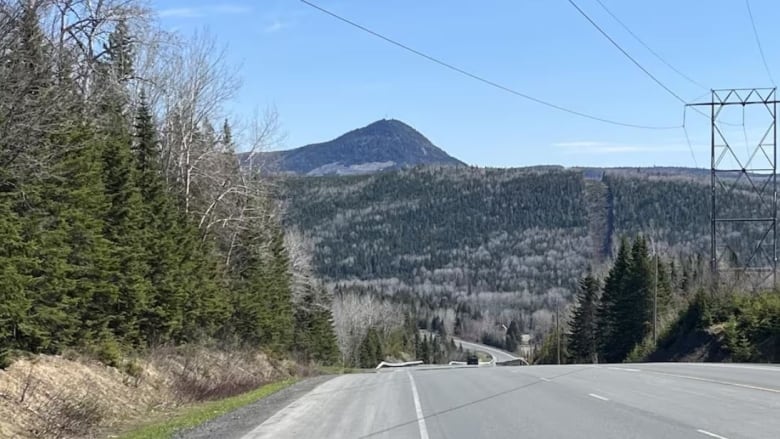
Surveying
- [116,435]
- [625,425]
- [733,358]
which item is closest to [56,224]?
[116,435]

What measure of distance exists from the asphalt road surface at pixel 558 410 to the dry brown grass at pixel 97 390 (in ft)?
12.6

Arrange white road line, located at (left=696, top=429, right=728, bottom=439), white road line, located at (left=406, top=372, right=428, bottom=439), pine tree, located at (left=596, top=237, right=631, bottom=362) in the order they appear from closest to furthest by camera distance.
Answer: white road line, located at (left=696, top=429, right=728, bottom=439) < white road line, located at (left=406, top=372, right=428, bottom=439) < pine tree, located at (left=596, top=237, right=631, bottom=362)

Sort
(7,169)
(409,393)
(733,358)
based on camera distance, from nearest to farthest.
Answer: (7,169) < (409,393) < (733,358)

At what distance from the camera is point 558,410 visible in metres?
17.1

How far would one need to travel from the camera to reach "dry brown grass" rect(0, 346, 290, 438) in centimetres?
1661

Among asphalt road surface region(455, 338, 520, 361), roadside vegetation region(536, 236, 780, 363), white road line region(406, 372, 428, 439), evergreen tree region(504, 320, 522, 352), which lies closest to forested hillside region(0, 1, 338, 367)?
white road line region(406, 372, 428, 439)

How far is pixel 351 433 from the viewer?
14961mm

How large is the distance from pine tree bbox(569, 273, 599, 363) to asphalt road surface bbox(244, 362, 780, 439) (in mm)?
58557

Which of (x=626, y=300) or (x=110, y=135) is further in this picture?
(x=626, y=300)

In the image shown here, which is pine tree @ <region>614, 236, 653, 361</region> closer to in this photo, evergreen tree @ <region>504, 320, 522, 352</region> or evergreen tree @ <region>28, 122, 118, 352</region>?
evergreen tree @ <region>28, 122, 118, 352</region>

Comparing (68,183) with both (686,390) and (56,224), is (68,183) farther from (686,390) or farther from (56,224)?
(686,390)

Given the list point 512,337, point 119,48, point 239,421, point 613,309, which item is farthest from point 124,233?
point 512,337

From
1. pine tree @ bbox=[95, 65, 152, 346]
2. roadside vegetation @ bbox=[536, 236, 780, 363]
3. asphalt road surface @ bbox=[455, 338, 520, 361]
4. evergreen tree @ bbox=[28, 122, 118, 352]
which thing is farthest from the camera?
asphalt road surface @ bbox=[455, 338, 520, 361]

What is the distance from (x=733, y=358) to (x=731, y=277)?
397 inches
